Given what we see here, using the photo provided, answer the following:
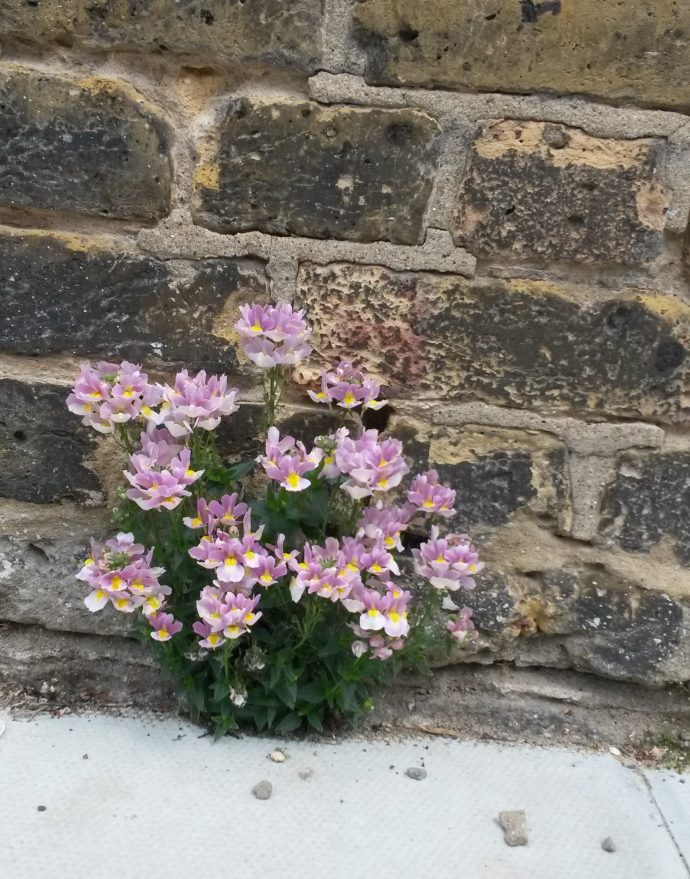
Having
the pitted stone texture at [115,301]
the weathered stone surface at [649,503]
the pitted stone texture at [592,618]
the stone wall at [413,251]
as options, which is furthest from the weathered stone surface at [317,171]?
the pitted stone texture at [592,618]

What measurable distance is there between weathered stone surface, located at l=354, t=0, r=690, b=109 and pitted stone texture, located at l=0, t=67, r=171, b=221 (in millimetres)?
403

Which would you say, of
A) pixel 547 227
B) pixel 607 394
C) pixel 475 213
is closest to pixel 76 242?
pixel 475 213

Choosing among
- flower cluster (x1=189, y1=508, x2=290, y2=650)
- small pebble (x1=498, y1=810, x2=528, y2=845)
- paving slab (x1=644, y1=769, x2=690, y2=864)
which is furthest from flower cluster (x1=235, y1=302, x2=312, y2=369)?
paving slab (x1=644, y1=769, x2=690, y2=864)

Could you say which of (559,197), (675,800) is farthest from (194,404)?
(675,800)

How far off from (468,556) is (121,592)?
553mm

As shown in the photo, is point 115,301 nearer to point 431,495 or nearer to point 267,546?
point 267,546

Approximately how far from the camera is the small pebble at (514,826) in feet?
3.85

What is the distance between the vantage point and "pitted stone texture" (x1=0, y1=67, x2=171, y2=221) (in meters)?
1.29

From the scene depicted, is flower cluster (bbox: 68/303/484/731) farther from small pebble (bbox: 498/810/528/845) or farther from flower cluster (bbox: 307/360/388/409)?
small pebble (bbox: 498/810/528/845)

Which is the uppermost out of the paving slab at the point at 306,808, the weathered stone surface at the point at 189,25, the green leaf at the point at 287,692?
the weathered stone surface at the point at 189,25

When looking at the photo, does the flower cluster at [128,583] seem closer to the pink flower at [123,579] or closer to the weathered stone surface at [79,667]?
the pink flower at [123,579]

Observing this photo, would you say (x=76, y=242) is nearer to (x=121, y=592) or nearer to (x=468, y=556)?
(x=121, y=592)

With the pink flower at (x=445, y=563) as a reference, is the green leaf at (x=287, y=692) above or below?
below

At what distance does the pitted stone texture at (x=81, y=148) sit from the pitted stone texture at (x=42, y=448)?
1.12ft
